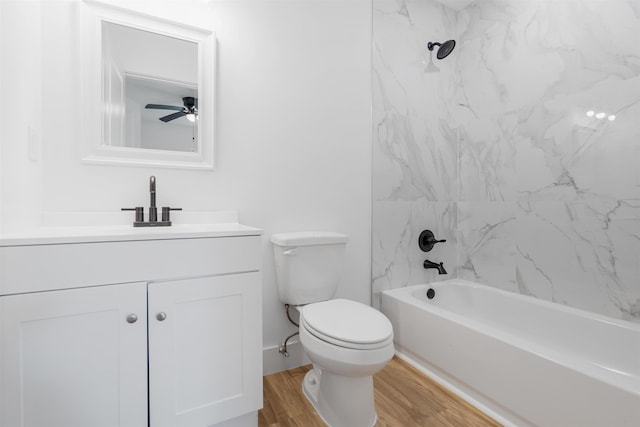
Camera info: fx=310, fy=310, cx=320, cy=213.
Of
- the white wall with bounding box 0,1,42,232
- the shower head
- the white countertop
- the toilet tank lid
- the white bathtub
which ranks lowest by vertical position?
the white bathtub

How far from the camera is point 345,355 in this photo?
1192mm

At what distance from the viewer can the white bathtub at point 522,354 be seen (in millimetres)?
1087

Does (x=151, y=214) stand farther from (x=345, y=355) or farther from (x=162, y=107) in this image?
(x=345, y=355)

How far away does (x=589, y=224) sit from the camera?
1676 millimetres

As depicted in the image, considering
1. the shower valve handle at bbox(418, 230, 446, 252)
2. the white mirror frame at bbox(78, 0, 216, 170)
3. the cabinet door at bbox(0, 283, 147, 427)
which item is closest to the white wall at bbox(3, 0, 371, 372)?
the white mirror frame at bbox(78, 0, 216, 170)

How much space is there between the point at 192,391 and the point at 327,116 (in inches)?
61.6

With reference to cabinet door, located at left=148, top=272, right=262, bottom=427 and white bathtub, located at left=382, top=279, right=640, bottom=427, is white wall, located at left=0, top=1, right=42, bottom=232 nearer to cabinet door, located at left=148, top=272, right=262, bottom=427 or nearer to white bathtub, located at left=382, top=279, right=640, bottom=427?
cabinet door, located at left=148, top=272, right=262, bottom=427

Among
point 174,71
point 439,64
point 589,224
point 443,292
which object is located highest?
point 439,64

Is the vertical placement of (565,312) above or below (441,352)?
above

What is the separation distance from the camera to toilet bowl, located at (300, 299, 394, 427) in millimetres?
1195

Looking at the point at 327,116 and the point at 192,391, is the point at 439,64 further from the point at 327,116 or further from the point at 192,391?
the point at 192,391

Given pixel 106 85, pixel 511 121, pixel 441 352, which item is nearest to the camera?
pixel 106 85

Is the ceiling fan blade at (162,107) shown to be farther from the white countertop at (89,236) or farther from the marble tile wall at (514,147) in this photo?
the marble tile wall at (514,147)

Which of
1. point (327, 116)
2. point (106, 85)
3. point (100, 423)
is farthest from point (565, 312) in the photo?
point (106, 85)
